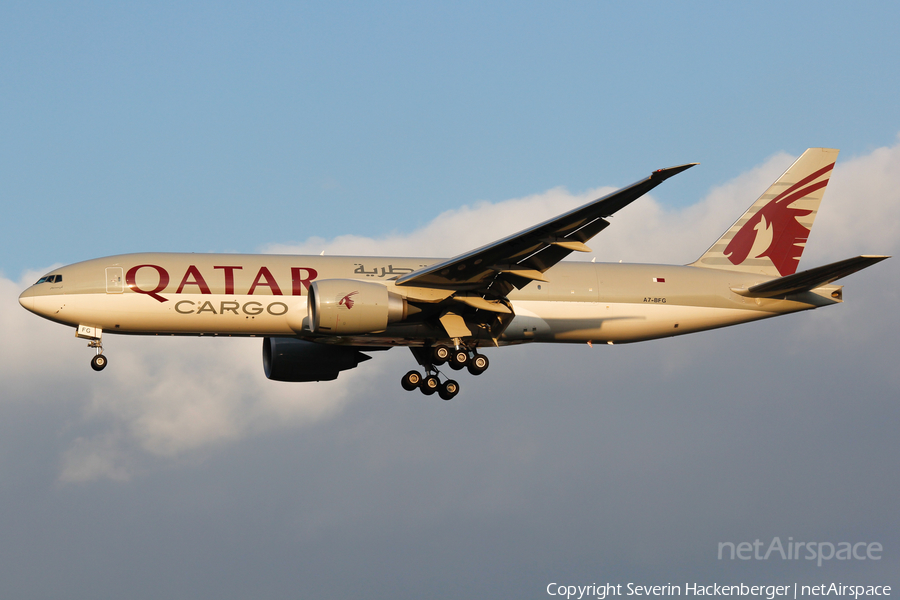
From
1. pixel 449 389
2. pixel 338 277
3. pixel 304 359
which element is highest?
pixel 338 277

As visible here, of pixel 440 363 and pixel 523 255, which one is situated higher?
pixel 523 255

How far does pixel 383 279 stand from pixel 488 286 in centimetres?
376

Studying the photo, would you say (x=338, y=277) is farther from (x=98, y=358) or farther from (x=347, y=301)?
(x=98, y=358)

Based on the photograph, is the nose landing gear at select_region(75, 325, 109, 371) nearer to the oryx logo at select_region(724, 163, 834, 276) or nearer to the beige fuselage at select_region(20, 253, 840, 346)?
the beige fuselage at select_region(20, 253, 840, 346)

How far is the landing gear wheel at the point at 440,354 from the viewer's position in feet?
109

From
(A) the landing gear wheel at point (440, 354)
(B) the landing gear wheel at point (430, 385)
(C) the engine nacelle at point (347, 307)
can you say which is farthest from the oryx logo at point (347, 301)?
(B) the landing gear wheel at point (430, 385)

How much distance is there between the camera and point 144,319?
3150 centimetres

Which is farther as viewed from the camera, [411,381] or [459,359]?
[411,381]

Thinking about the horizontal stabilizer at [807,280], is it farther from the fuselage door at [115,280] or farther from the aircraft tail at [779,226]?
the fuselage door at [115,280]

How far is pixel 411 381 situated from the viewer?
34.4 meters

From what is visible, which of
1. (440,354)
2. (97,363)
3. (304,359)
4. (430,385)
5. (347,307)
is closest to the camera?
(347,307)

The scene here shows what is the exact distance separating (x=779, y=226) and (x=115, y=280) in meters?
24.0

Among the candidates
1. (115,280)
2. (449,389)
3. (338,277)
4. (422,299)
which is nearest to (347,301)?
(422,299)

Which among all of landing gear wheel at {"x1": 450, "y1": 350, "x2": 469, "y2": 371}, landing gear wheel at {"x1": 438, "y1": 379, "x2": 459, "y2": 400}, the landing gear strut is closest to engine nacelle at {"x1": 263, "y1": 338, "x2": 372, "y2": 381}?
landing gear wheel at {"x1": 438, "y1": 379, "x2": 459, "y2": 400}
